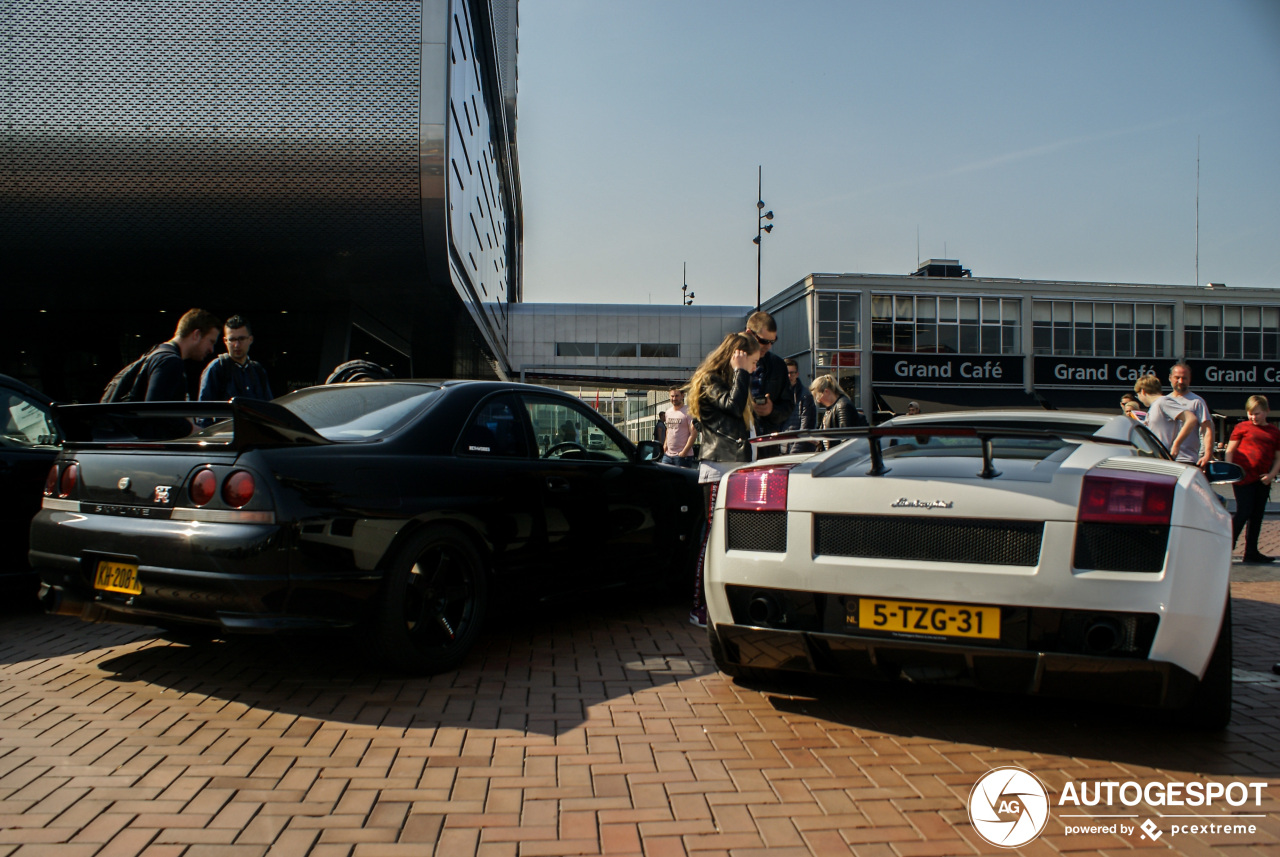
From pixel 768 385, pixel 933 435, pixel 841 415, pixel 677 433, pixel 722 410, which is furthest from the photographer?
pixel 677 433

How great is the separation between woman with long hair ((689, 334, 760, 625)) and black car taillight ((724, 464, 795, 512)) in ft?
3.93

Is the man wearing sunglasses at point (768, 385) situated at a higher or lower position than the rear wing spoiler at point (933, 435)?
higher

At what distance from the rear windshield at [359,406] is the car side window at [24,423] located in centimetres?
207

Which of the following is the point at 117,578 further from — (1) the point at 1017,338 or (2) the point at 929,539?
(1) the point at 1017,338

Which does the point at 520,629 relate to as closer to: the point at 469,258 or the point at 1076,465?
the point at 1076,465

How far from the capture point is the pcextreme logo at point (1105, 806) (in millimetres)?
2441

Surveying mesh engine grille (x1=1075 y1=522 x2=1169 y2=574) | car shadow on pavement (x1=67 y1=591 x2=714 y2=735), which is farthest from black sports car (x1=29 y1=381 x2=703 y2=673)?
mesh engine grille (x1=1075 y1=522 x2=1169 y2=574)

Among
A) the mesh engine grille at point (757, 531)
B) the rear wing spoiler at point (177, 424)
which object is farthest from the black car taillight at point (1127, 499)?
the rear wing spoiler at point (177, 424)

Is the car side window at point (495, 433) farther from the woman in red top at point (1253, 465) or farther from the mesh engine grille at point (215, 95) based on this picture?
the mesh engine grille at point (215, 95)

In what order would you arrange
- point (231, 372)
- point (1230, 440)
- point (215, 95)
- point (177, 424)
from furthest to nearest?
point (215, 95) → point (1230, 440) → point (231, 372) → point (177, 424)

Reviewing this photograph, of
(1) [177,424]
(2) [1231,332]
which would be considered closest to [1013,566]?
(1) [177,424]

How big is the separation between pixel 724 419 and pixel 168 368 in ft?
11.9

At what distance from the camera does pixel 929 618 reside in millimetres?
2969

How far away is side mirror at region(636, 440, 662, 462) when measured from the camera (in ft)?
17.7
